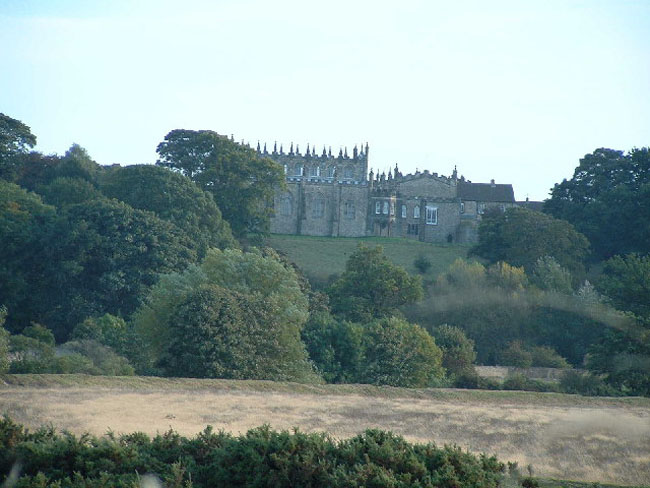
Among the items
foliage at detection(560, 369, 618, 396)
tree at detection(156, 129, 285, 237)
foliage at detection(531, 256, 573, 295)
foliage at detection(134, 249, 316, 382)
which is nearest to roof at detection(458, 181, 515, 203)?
tree at detection(156, 129, 285, 237)

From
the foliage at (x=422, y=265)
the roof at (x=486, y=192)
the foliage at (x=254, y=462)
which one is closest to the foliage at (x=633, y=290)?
the foliage at (x=254, y=462)

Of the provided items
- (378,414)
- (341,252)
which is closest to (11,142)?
(341,252)

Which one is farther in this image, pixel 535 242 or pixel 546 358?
pixel 535 242

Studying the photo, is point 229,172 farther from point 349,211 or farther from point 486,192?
point 486,192

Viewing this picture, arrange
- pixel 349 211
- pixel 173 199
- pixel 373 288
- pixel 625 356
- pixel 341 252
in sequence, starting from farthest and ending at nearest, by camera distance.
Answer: pixel 349 211 → pixel 341 252 → pixel 173 199 → pixel 373 288 → pixel 625 356

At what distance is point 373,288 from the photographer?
57.7 meters

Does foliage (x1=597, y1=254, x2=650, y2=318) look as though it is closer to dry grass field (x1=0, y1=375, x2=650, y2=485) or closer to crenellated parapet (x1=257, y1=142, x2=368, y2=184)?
dry grass field (x1=0, y1=375, x2=650, y2=485)

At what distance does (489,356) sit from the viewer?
55.8m

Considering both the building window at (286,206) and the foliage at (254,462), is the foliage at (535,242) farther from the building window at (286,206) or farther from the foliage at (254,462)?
the foliage at (254,462)

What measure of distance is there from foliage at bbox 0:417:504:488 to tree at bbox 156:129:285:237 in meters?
57.1

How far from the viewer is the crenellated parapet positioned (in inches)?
3907

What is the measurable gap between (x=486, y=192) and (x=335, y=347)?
5695 cm

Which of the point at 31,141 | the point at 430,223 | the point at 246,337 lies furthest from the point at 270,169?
the point at 246,337

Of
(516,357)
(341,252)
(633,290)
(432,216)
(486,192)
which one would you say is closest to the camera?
(633,290)
